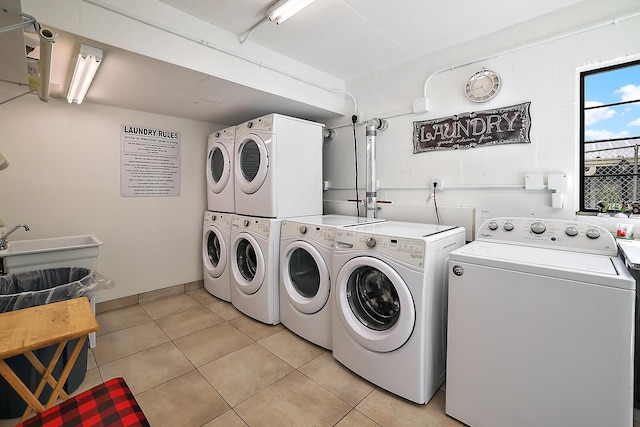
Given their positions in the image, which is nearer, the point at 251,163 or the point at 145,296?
the point at 251,163

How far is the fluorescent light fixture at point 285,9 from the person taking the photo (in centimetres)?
176

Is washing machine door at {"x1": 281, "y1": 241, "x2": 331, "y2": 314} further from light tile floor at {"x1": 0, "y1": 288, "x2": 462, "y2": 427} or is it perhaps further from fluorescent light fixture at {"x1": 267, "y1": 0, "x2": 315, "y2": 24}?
fluorescent light fixture at {"x1": 267, "y1": 0, "x2": 315, "y2": 24}

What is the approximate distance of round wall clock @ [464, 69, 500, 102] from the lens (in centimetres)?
220

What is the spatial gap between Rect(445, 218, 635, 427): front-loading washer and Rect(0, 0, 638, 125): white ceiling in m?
1.53

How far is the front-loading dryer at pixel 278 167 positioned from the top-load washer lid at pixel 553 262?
1.61 meters

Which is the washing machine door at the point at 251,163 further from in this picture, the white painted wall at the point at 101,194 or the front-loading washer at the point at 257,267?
the white painted wall at the point at 101,194

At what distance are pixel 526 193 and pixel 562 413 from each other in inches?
55.1

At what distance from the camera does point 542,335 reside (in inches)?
49.8

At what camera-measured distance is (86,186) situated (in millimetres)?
2768

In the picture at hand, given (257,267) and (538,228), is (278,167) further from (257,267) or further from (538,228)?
(538,228)

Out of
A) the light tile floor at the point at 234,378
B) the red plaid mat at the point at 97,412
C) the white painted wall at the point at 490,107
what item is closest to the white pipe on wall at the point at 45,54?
the red plaid mat at the point at 97,412

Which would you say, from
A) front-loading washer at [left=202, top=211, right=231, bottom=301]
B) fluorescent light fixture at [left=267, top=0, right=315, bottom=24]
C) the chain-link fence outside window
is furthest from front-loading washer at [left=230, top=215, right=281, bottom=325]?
the chain-link fence outside window

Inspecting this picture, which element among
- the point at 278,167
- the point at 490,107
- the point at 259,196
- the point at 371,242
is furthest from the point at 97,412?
the point at 490,107

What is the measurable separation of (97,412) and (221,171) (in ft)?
8.46
